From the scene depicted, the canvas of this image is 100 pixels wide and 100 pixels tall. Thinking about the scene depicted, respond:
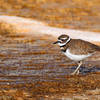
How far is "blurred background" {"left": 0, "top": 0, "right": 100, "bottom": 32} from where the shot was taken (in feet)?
76.3

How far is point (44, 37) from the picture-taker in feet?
61.2

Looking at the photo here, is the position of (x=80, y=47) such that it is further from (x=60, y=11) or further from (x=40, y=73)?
(x=60, y=11)

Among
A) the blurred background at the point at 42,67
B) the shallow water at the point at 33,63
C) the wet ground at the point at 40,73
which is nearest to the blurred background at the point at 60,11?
the blurred background at the point at 42,67

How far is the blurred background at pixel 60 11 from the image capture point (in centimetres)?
2326

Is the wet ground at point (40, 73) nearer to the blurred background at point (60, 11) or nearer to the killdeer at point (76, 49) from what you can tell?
the killdeer at point (76, 49)

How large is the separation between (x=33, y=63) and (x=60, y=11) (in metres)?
12.9

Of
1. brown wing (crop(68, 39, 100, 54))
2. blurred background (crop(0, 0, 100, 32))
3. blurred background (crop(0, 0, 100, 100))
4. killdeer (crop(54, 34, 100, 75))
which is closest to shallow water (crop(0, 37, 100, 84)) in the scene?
blurred background (crop(0, 0, 100, 100))

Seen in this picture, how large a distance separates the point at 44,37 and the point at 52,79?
6587 mm

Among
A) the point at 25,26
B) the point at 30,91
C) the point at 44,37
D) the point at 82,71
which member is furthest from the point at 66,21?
the point at 30,91

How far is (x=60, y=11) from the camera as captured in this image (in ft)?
88.1

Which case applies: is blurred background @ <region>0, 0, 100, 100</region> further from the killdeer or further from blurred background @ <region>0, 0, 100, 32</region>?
the killdeer

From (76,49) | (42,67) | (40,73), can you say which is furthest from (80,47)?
(42,67)

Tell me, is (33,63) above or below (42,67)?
above

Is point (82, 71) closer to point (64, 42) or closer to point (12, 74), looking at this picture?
point (64, 42)
